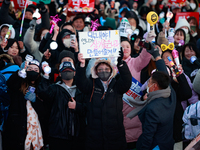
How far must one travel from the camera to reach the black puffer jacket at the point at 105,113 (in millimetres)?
3033

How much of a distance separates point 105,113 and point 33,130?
1.23 m

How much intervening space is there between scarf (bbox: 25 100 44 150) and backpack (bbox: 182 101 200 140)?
2.22 metres

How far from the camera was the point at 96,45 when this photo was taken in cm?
317

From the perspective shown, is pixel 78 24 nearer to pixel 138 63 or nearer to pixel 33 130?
pixel 138 63

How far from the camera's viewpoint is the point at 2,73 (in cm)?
367

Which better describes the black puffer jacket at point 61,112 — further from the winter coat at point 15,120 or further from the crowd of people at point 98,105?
the winter coat at point 15,120

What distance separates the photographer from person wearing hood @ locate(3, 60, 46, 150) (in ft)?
10.7

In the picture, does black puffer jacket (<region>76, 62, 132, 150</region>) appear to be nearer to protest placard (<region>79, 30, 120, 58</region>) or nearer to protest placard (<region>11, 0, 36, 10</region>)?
protest placard (<region>79, 30, 120, 58</region>)

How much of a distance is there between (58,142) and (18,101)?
0.90 m

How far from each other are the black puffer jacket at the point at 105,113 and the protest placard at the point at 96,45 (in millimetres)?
260

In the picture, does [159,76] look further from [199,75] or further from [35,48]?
[35,48]

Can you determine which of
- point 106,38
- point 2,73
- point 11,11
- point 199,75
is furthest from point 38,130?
point 11,11

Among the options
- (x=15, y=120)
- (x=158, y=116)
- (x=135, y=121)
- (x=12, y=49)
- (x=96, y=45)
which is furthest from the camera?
(x=12, y=49)

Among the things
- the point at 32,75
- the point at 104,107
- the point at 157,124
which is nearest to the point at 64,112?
the point at 104,107
